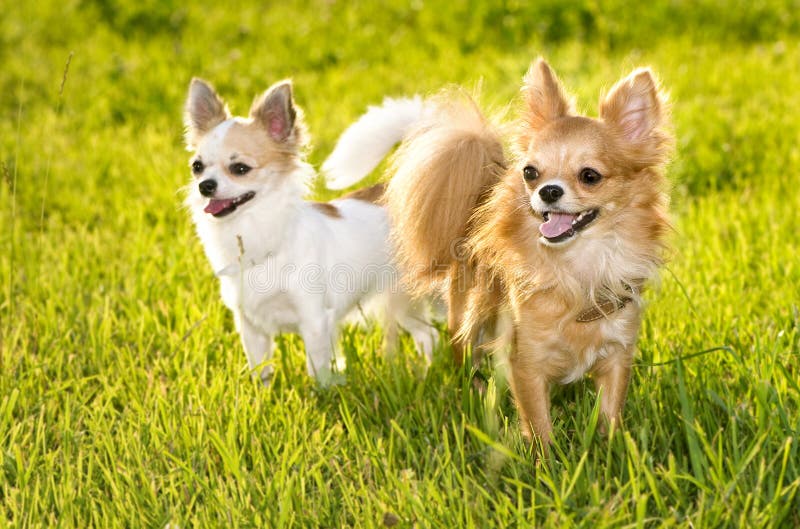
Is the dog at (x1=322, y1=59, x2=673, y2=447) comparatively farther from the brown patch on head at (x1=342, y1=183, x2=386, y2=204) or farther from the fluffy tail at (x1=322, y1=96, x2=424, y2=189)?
the brown patch on head at (x1=342, y1=183, x2=386, y2=204)

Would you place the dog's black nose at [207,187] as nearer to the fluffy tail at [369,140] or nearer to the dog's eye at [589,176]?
the fluffy tail at [369,140]

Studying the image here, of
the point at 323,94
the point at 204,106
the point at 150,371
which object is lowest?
the point at 150,371

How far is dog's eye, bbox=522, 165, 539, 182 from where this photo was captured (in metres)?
2.88

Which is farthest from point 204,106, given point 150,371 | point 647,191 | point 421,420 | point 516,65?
point 516,65

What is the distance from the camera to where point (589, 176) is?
282cm

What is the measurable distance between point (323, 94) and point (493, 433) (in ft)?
16.1

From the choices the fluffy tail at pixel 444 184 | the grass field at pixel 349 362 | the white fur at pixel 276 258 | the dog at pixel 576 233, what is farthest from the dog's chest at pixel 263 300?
the dog at pixel 576 233

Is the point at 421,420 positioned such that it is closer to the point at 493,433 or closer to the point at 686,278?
the point at 493,433

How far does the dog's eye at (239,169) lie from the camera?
11.8ft

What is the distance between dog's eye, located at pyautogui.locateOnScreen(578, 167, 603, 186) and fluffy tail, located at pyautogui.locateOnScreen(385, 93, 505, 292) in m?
0.62

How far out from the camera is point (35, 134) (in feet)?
A: 22.4

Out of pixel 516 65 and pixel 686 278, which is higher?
pixel 516 65

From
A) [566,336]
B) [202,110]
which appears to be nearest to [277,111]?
[202,110]

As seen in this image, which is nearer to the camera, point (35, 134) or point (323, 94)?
point (35, 134)
